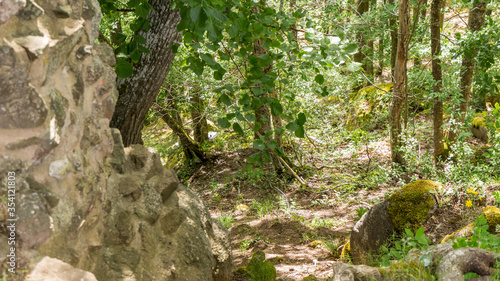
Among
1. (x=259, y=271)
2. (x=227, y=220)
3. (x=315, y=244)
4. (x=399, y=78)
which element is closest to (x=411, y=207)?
(x=315, y=244)

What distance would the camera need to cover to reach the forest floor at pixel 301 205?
453 centimetres

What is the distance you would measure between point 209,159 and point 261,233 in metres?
4.11

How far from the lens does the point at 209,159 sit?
9.66m

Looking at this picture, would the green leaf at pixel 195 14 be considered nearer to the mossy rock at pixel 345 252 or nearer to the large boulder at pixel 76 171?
the large boulder at pixel 76 171

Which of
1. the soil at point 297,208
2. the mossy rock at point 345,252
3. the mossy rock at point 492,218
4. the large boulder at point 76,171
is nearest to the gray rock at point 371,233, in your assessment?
the mossy rock at point 345,252

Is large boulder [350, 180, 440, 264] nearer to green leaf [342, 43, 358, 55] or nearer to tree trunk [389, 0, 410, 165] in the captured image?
green leaf [342, 43, 358, 55]

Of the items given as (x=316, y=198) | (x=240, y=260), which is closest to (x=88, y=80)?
(x=240, y=260)

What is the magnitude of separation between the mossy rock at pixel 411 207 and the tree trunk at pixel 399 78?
2493 millimetres

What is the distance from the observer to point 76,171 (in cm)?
210

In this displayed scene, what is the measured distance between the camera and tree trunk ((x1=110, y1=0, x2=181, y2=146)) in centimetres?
314

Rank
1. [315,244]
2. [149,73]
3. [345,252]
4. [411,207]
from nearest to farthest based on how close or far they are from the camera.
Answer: [149,73] < [411,207] < [345,252] < [315,244]

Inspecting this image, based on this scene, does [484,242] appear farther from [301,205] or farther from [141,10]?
[301,205]

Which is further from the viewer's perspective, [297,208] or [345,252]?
[297,208]

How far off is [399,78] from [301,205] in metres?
2.96
